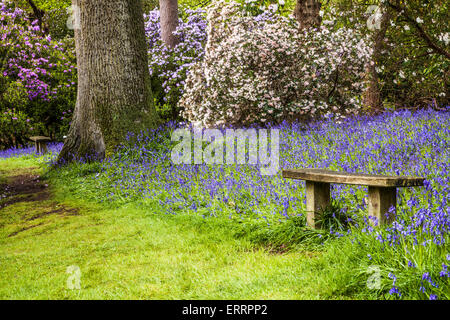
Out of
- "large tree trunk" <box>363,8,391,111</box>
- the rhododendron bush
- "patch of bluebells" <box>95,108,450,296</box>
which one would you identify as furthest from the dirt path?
"large tree trunk" <box>363,8,391,111</box>

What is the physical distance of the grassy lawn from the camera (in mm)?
3230

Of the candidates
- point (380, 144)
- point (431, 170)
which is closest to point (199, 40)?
point (380, 144)

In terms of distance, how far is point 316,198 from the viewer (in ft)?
13.0

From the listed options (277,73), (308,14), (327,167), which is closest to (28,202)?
(327,167)

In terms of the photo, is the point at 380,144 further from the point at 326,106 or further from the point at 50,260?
the point at 50,260

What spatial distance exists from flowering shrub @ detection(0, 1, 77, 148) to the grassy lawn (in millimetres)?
10113

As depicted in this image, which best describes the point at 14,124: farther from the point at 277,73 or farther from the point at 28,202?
the point at 277,73

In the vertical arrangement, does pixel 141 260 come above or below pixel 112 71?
below

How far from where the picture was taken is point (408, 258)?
2.84 m

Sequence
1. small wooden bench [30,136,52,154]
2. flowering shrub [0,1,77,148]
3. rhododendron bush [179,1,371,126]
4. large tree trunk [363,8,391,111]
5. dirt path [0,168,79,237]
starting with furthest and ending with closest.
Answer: flowering shrub [0,1,77,148] < small wooden bench [30,136,52,154] < large tree trunk [363,8,391,111] < rhododendron bush [179,1,371,126] < dirt path [0,168,79,237]

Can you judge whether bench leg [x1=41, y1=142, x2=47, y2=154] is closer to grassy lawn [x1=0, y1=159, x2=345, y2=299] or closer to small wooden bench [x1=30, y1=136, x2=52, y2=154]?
small wooden bench [x1=30, y1=136, x2=52, y2=154]

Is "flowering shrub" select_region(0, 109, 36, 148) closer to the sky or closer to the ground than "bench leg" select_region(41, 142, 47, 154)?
closer to the sky

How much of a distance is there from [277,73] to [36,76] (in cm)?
988
